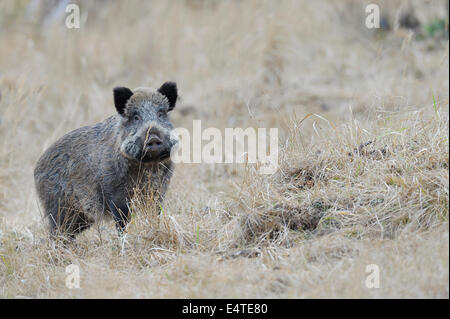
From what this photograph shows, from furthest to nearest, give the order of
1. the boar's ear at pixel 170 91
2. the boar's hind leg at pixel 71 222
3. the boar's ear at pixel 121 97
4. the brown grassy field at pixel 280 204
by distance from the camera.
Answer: the boar's hind leg at pixel 71 222
the boar's ear at pixel 170 91
the boar's ear at pixel 121 97
the brown grassy field at pixel 280 204

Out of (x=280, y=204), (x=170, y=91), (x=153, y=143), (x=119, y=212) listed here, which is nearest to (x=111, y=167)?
(x=119, y=212)

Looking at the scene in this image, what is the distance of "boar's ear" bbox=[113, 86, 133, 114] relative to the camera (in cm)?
550

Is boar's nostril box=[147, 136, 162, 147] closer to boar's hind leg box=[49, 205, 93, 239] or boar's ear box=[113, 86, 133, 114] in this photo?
boar's ear box=[113, 86, 133, 114]

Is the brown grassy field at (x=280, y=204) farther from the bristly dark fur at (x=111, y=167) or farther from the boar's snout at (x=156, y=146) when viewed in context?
the boar's snout at (x=156, y=146)

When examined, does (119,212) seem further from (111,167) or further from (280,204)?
(280,204)

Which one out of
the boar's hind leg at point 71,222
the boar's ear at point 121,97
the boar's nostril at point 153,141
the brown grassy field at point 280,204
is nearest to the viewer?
the brown grassy field at point 280,204

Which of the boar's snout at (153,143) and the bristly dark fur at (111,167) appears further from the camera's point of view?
the bristly dark fur at (111,167)

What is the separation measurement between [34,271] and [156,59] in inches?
343

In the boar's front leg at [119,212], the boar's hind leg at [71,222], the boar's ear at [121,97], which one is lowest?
the boar's hind leg at [71,222]

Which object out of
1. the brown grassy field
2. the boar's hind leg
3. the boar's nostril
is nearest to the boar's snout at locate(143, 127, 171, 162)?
the boar's nostril

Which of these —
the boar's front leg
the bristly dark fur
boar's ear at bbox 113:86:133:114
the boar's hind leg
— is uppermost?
boar's ear at bbox 113:86:133:114

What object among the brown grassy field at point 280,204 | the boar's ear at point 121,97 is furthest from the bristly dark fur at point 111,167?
the brown grassy field at point 280,204

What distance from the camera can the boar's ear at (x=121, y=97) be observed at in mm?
5500
